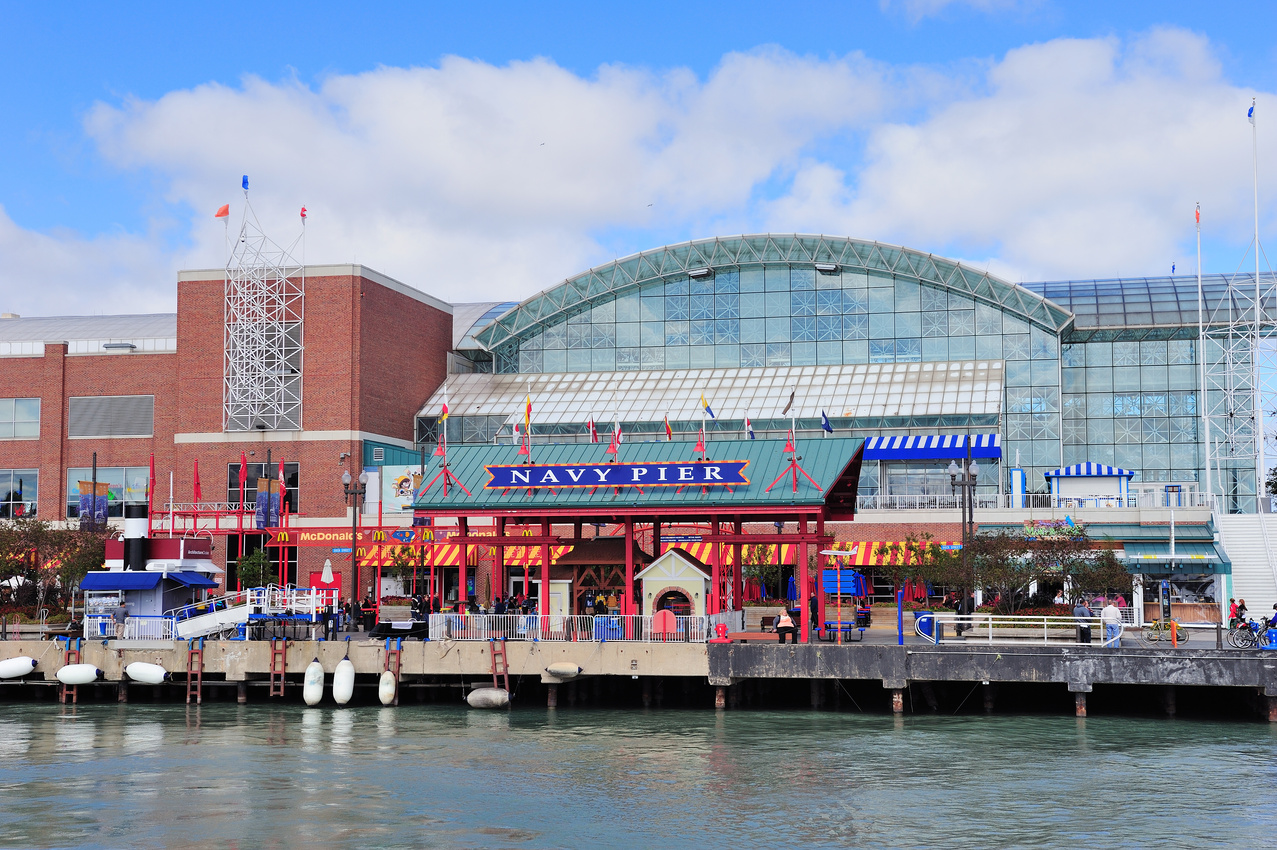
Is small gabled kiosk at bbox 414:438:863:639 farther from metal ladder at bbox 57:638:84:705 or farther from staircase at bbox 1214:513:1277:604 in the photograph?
staircase at bbox 1214:513:1277:604

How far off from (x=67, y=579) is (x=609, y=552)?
89.8 ft

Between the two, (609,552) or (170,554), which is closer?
(609,552)

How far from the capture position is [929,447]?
74.9 metres

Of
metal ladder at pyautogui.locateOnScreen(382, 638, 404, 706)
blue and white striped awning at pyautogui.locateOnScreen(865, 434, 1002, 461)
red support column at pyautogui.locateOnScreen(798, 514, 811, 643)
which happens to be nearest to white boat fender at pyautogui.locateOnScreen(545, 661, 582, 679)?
metal ladder at pyautogui.locateOnScreen(382, 638, 404, 706)

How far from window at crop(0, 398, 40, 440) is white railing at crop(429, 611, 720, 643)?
48.5 metres

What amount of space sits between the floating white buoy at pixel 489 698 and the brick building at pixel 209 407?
34.9m

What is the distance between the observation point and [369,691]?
1822 inches

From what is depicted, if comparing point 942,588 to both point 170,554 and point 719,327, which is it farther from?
point 170,554

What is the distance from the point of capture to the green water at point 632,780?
26.0 meters

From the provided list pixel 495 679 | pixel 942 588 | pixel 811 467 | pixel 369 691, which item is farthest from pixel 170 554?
pixel 942 588

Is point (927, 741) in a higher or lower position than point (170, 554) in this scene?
lower

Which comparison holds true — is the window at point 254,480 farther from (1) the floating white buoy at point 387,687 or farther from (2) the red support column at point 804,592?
(2) the red support column at point 804,592

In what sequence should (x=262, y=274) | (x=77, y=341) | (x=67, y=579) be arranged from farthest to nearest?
(x=77, y=341)
(x=262, y=274)
(x=67, y=579)

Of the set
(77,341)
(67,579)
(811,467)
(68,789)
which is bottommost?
(68,789)
